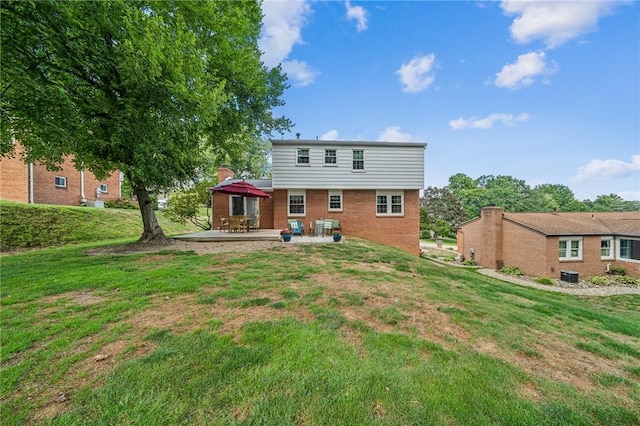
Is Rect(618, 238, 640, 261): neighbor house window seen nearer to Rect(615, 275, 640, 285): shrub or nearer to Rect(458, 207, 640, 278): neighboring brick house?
Rect(458, 207, 640, 278): neighboring brick house

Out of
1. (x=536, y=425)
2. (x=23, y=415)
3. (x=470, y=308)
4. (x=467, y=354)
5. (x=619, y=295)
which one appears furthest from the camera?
(x=619, y=295)

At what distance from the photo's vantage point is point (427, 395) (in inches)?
88.7

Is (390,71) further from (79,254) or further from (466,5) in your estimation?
(79,254)

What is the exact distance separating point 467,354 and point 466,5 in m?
15.2

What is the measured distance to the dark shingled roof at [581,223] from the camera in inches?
705

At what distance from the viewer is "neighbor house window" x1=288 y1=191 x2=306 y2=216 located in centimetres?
1450

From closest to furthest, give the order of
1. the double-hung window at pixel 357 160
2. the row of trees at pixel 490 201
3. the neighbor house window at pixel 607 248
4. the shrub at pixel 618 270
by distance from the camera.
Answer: the double-hung window at pixel 357 160, the shrub at pixel 618 270, the neighbor house window at pixel 607 248, the row of trees at pixel 490 201

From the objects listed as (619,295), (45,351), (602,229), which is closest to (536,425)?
(45,351)

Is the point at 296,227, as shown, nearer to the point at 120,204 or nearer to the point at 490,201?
the point at 120,204

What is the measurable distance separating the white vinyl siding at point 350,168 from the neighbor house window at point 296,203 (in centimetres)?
67

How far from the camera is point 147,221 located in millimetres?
10383

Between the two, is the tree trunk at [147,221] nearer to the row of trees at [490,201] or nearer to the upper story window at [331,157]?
the upper story window at [331,157]

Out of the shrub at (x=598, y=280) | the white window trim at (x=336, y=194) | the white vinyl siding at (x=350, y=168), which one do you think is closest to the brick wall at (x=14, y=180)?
the white vinyl siding at (x=350, y=168)

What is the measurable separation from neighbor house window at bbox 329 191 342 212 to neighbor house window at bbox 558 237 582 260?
16.1 metres
